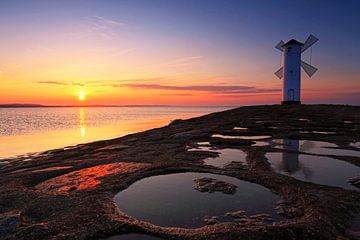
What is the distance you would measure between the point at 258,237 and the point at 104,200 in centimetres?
394

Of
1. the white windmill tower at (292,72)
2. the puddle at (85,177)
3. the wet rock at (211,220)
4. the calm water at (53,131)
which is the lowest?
the calm water at (53,131)

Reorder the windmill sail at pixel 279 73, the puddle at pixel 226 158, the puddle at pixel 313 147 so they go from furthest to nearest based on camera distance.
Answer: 1. the windmill sail at pixel 279 73
2. the puddle at pixel 313 147
3. the puddle at pixel 226 158

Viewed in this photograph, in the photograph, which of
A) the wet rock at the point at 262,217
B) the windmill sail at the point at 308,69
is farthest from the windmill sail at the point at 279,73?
the wet rock at the point at 262,217

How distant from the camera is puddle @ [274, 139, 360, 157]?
11732 mm

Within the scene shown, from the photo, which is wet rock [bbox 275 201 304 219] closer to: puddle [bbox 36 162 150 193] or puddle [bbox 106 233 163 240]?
puddle [bbox 106 233 163 240]

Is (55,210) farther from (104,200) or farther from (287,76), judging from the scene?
(287,76)

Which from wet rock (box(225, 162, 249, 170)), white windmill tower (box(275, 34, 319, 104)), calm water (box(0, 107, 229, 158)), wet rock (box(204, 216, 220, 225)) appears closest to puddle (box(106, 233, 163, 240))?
wet rock (box(204, 216, 220, 225))

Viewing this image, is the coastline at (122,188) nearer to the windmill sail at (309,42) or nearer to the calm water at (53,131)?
the calm water at (53,131)

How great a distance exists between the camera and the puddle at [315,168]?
25.8 ft

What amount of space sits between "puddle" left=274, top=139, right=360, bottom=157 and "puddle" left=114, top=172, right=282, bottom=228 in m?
6.23

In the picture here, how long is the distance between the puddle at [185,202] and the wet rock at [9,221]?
7.20ft

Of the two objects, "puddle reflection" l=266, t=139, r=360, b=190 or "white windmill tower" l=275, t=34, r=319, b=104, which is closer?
"puddle reflection" l=266, t=139, r=360, b=190

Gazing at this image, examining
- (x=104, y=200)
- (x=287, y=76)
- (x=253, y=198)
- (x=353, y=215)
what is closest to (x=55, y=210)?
(x=104, y=200)

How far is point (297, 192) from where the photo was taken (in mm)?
6711
